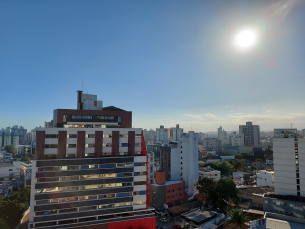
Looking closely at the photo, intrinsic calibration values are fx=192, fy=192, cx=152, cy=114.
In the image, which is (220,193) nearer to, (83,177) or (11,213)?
(83,177)

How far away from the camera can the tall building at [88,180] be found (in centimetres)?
2742

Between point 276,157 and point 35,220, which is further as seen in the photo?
point 276,157

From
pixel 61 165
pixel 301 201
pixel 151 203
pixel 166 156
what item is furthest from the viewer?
pixel 166 156

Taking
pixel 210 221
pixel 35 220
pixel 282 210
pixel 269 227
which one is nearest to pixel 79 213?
pixel 35 220

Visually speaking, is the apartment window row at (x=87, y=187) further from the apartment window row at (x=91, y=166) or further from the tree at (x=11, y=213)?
the tree at (x=11, y=213)

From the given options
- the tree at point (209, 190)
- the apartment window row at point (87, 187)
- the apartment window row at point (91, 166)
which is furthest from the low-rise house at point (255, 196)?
the apartment window row at point (91, 166)

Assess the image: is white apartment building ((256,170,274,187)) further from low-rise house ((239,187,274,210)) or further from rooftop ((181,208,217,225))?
rooftop ((181,208,217,225))

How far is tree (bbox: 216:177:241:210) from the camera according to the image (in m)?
41.3

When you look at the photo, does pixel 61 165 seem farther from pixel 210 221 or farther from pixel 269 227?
pixel 269 227

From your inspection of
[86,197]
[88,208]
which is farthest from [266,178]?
[86,197]

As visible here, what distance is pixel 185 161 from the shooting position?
58469mm

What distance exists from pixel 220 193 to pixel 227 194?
1.46 metres

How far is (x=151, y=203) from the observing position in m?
48.8

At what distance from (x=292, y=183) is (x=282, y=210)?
6271 mm
